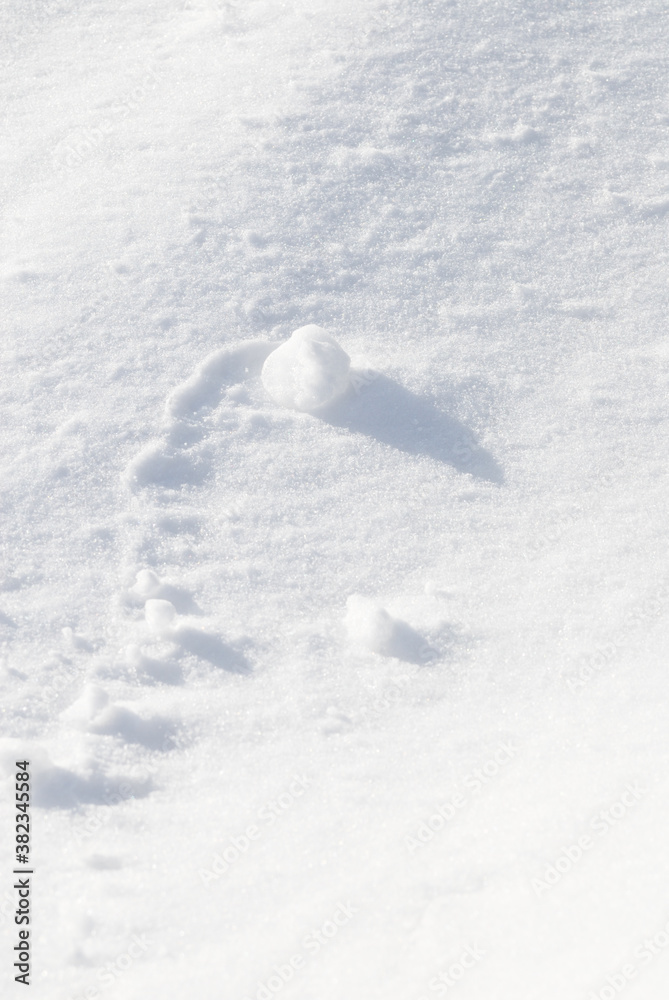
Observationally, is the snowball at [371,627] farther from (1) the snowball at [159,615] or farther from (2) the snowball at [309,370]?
(2) the snowball at [309,370]

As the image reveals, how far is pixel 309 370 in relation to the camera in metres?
2.71

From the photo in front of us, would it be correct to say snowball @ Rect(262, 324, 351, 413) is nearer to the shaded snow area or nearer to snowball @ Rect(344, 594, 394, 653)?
the shaded snow area

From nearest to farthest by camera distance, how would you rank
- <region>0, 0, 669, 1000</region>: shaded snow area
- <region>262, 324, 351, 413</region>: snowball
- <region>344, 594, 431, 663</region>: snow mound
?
<region>0, 0, 669, 1000</region>: shaded snow area, <region>344, 594, 431, 663</region>: snow mound, <region>262, 324, 351, 413</region>: snowball

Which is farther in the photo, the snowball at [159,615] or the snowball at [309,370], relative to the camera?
the snowball at [309,370]

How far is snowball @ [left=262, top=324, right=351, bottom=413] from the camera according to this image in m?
2.71

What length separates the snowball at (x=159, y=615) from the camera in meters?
2.31

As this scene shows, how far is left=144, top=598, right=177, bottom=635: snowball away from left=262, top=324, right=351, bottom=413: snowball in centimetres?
87

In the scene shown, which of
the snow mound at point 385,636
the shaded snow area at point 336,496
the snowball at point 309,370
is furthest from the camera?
the snowball at point 309,370

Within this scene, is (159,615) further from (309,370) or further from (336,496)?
(309,370)

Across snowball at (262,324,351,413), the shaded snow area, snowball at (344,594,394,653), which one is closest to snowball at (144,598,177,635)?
the shaded snow area

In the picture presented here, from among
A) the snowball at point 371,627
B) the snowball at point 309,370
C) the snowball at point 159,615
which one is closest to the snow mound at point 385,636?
the snowball at point 371,627

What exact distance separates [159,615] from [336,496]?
2.32 ft

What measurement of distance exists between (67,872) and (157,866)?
22 centimetres

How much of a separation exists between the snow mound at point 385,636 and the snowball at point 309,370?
0.82 meters
